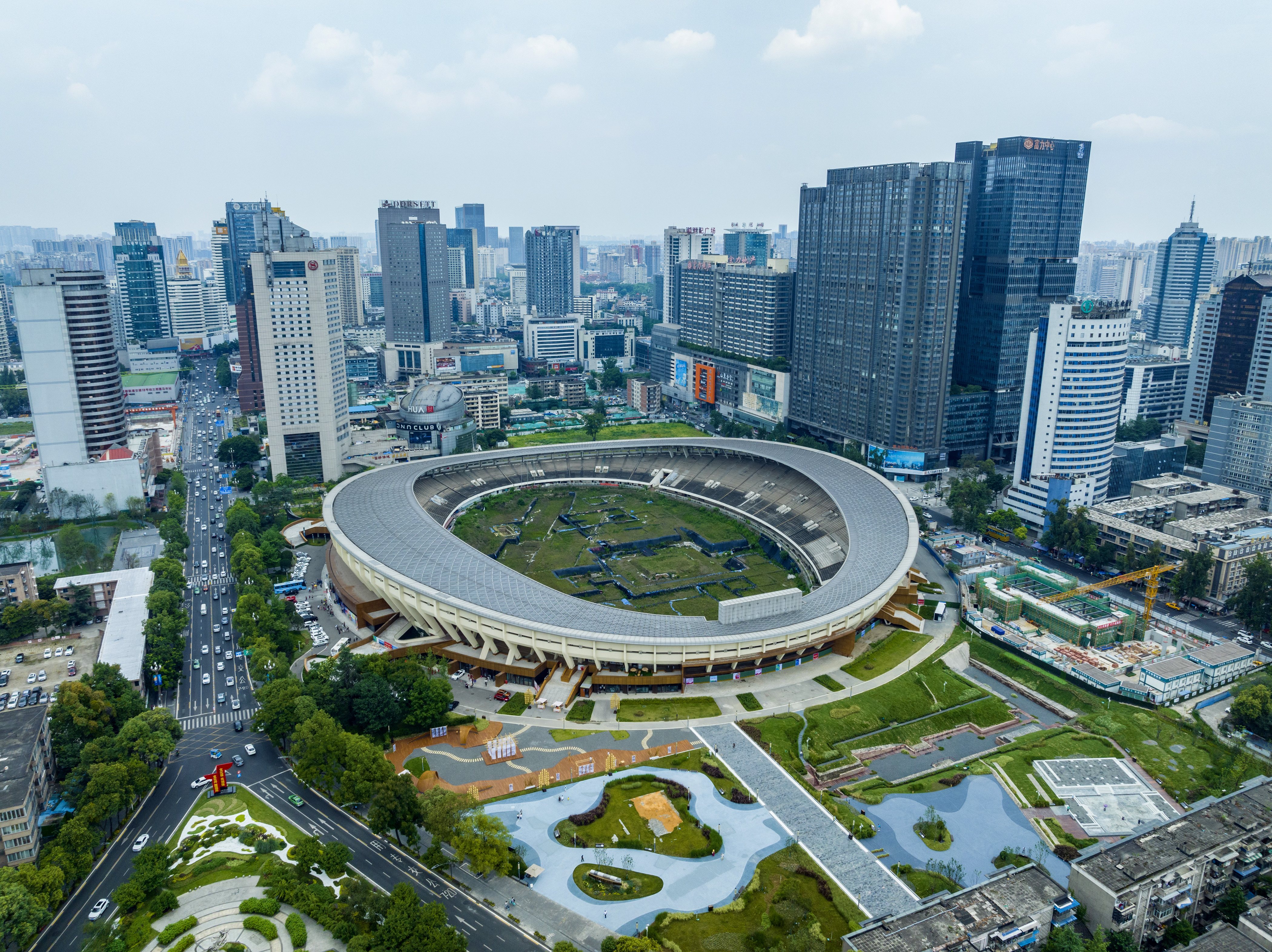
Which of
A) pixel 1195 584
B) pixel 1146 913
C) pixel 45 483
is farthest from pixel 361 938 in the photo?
pixel 45 483

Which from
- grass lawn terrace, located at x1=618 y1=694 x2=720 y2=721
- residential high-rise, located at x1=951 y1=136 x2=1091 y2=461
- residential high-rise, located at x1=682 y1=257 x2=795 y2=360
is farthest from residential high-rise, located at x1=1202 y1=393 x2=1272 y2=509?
grass lawn terrace, located at x1=618 y1=694 x2=720 y2=721

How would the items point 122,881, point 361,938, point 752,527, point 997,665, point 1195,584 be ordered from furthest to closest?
point 752,527, point 1195,584, point 997,665, point 122,881, point 361,938

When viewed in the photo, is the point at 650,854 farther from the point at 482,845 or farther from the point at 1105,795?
the point at 1105,795

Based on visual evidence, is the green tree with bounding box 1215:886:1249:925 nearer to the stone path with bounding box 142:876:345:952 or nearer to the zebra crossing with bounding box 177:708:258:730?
the stone path with bounding box 142:876:345:952

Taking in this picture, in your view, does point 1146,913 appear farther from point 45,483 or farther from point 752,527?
point 45,483

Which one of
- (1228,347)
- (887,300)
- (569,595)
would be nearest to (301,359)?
(569,595)

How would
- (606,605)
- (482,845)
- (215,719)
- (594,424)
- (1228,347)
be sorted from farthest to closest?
(594,424) < (1228,347) < (606,605) < (215,719) < (482,845)
